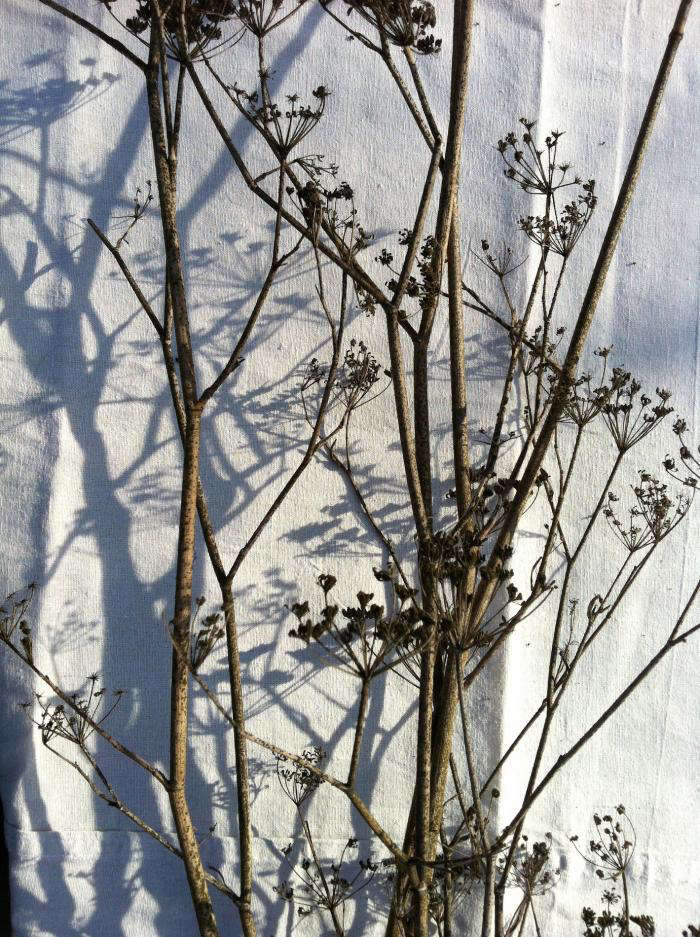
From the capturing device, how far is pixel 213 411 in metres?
1.64

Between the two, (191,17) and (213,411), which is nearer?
(191,17)

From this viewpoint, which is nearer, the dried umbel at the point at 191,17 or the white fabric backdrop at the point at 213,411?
the dried umbel at the point at 191,17

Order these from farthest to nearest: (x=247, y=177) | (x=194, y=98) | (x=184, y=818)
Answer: (x=194, y=98)
(x=184, y=818)
(x=247, y=177)

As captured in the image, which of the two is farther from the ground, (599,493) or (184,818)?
(599,493)

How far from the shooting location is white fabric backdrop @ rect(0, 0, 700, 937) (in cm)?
162

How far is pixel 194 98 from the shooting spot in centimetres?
162

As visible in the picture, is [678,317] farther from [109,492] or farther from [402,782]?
[109,492]

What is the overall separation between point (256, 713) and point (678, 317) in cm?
126

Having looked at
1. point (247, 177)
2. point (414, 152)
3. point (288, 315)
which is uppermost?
→ point (414, 152)

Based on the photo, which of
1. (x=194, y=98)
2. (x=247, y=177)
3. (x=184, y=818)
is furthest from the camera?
(x=194, y=98)

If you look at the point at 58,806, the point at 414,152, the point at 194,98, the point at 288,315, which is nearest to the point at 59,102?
the point at 194,98

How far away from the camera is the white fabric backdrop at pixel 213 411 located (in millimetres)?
1622

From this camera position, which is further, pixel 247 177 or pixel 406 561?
pixel 406 561

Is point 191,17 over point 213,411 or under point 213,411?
over
